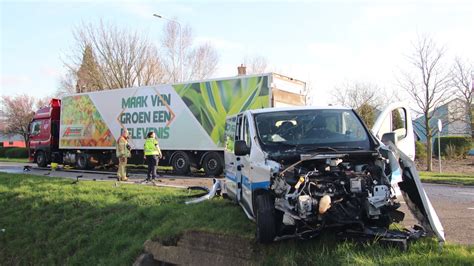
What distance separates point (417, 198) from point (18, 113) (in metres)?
66.5

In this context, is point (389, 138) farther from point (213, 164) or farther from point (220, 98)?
point (213, 164)

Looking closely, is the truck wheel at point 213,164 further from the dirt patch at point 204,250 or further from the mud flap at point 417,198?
the mud flap at point 417,198

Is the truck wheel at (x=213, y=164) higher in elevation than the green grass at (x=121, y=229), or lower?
higher

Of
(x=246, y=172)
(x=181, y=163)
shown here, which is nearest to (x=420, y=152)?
(x=181, y=163)

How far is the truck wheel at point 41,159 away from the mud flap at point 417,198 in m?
22.9

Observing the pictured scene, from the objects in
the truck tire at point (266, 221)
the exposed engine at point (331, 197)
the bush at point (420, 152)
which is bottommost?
the truck tire at point (266, 221)

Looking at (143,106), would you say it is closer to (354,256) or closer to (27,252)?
(27,252)

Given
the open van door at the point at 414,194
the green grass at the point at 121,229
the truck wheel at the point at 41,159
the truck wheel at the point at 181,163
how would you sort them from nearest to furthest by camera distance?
the green grass at the point at 121,229, the open van door at the point at 414,194, the truck wheel at the point at 181,163, the truck wheel at the point at 41,159

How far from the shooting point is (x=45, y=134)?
2489 centimetres

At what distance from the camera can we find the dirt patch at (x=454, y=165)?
24.5 meters

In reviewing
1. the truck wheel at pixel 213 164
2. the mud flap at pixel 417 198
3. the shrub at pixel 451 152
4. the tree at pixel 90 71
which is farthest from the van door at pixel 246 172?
the tree at pixel 90 71

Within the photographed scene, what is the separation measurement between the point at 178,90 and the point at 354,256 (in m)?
14.2

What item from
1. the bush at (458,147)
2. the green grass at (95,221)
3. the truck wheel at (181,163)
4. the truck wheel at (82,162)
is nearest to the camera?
the green grass at (95,221)

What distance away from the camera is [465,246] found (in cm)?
517
